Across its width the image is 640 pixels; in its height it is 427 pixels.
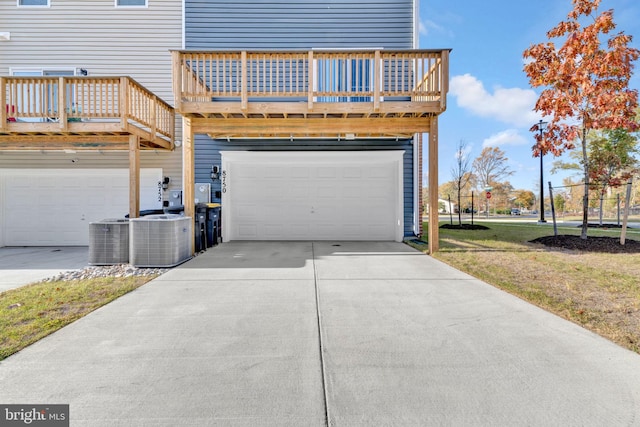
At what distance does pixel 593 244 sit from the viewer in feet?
22.5

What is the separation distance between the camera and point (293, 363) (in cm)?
224

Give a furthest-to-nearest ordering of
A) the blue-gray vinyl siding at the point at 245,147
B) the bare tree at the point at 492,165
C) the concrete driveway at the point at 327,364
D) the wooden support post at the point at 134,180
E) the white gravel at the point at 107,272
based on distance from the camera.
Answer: the bare tree at the point at 492,165 → the blue-gray vinyl siding at the point at 245,147 → the wooden support post at the point at 134,180 → the white gravel at the point at 107,272 → the concrete driveway at the point at 327,364

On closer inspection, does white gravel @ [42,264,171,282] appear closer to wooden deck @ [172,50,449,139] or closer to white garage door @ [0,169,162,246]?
wooden deck @ [172,50,449,139]

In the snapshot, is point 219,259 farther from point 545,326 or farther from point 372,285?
point 545,326

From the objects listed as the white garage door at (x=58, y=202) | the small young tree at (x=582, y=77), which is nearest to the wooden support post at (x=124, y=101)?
the white garage door at (x=58, y=202)

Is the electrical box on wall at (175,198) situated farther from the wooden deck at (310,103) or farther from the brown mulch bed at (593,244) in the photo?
the brown mulch bed at (593,244)

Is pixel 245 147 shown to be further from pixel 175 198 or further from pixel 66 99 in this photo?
pixel 66 99

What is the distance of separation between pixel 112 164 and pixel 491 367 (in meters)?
9.58

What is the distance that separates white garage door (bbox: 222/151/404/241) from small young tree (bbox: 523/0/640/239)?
3696mm

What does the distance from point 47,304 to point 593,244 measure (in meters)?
9.95

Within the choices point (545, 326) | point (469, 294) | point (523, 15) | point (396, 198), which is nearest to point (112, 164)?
point (396, 198)

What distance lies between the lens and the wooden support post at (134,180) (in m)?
6.02

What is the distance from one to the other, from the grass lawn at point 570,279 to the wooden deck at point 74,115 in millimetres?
6915

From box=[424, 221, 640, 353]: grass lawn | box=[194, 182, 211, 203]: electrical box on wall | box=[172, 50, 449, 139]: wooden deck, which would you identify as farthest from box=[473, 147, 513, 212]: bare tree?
box=[194, 182, 211, 203]: electrical box on wall
